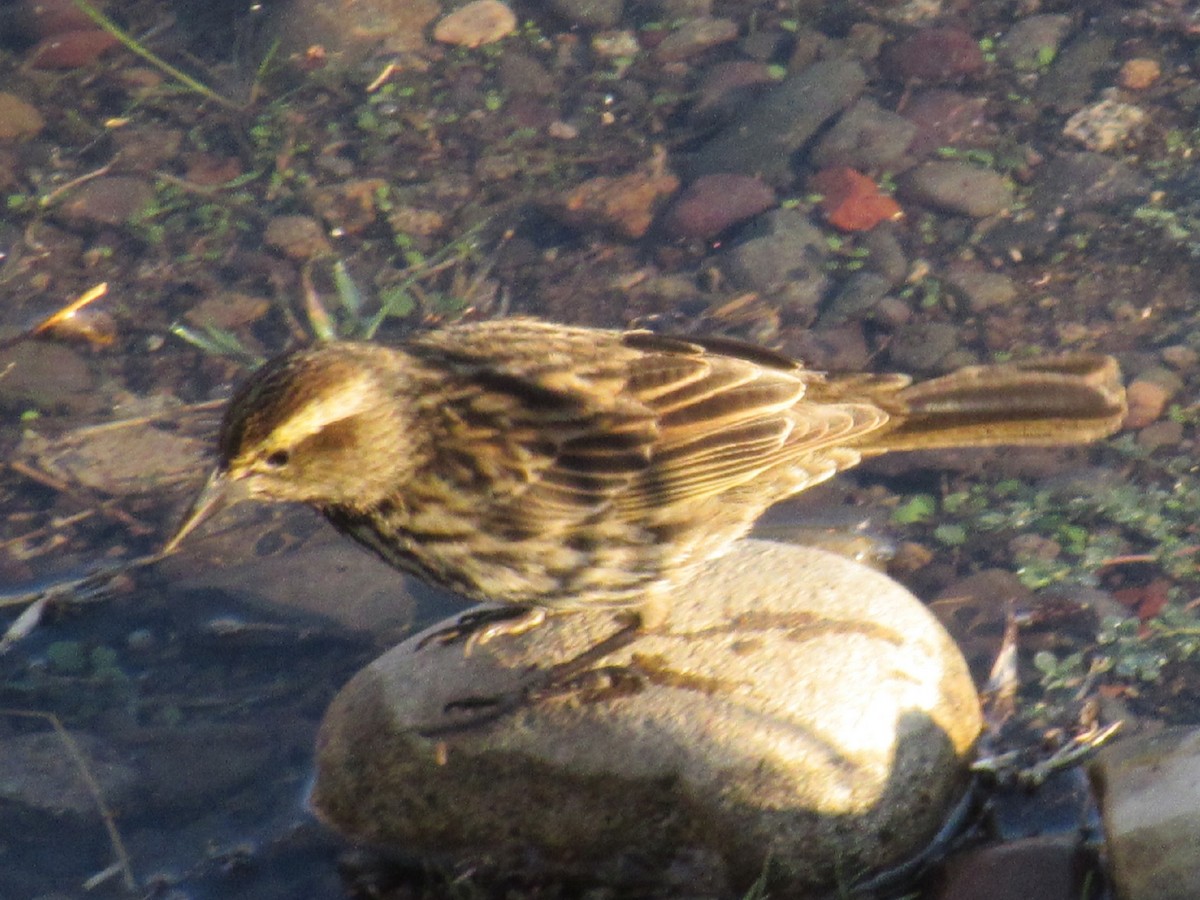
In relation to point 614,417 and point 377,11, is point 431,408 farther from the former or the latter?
point 377,11

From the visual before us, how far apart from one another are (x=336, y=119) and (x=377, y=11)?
922 millimetres

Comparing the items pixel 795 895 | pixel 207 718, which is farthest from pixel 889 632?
pixel 207 718

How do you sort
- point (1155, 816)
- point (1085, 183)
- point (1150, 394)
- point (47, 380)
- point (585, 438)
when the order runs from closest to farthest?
point (1155, 816) < point (585, 438) < point (1150, 394) < point (47, 380) < point (1085, 183)

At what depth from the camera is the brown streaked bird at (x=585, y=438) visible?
4328 millimetres

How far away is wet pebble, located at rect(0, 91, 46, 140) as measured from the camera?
7863mm

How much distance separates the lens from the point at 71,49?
8.27 m

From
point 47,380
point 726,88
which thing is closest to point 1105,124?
point 726,88

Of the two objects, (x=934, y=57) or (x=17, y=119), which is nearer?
(x=934, y=57)

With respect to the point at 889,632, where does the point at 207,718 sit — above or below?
below

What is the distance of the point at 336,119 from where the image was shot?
800 centimetres

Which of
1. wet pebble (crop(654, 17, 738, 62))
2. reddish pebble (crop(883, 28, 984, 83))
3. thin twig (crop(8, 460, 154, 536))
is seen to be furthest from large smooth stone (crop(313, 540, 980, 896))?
wet pebble (crop(654, 17, 738, 62))

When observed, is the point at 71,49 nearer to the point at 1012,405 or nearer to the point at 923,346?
the point at 923,346

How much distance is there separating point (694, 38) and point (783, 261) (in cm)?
193

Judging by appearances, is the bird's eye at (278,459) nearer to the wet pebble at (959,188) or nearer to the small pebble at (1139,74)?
the wet pebble at (959,188)
